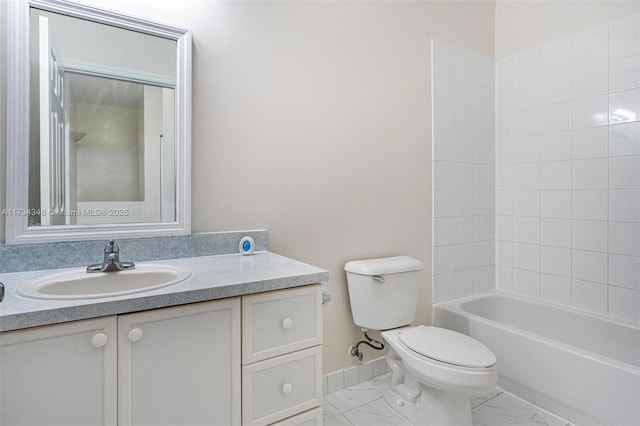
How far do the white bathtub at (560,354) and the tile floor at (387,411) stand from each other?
0.22 feet

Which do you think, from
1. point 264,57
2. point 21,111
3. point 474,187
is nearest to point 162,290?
point 21,111

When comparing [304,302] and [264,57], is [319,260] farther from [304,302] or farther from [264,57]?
[264,57]

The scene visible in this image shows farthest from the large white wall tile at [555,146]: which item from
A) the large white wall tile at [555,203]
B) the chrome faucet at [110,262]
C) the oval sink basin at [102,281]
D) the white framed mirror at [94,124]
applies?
the chrome faucet at [110,262]

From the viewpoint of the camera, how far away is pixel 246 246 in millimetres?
1584

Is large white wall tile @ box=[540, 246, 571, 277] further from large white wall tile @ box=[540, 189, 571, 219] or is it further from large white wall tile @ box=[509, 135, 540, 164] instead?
large white wall tile @ box=[509, 135, 540, 164]

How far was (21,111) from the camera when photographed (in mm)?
1222

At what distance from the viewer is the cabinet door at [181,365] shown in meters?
0.94

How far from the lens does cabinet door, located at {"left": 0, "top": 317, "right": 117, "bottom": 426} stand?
817 mm

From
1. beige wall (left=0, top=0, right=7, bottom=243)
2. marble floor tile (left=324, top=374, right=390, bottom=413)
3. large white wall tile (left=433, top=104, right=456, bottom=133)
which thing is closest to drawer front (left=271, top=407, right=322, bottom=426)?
marble floor tile (left=324, top=374, right=390, bottom=413)

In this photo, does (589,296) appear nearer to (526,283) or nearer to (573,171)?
(526,283)

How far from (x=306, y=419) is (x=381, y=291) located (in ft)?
2.69

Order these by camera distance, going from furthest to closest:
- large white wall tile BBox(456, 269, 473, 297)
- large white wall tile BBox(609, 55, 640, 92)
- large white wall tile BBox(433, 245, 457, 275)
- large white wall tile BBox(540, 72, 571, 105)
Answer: large white wall tile BBox(456, 269, 473, 297) < large white wall tile BBox(433, 245, 457, 275) < large white wall tile BBox(540, 72, 571, 105) < large white wall tile BBox(609, 55, 640, 92)

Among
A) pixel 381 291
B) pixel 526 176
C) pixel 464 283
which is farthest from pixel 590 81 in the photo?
pixel 381 291

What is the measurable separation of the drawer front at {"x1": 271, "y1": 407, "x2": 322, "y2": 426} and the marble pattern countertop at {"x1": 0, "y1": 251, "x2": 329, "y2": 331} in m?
0.45
